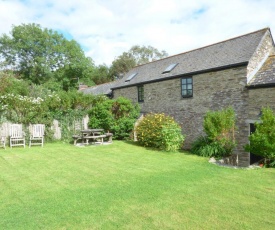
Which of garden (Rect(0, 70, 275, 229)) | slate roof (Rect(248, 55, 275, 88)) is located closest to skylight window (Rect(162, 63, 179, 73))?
garden (Rect(0, 70, 275, 229))

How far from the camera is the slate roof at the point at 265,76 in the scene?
988 cm

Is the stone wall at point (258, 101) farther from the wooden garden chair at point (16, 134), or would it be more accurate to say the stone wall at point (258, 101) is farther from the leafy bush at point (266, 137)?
the wooden garden chair at point (16, 134)

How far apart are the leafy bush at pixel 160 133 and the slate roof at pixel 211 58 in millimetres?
3465

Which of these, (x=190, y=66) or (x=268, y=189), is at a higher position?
(x=190, y=66)

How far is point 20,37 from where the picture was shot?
33219 mm

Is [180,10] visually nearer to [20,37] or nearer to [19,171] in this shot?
[19,171]

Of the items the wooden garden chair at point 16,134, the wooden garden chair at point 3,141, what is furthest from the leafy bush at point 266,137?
the wooden garden chair at point 3,141

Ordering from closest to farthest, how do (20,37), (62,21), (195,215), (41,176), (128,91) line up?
(195,215)
(41,176)
(62,21)
(128,91)
(20,37)

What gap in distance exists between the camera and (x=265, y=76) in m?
10.4

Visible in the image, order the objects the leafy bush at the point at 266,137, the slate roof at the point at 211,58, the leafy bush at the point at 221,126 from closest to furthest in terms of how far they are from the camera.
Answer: the leafy bush at the point at 266,137 → the leafy bush at the point at 221,126 → the slate roof at the point at 211,58

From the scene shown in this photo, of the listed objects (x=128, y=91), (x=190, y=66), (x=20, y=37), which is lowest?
(x=128, y=91)

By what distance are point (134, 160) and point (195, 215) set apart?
5.20 m

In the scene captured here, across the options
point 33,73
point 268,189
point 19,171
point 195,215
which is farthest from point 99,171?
point 33,73

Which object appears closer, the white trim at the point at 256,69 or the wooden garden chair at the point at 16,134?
the white trim at the point at 256,69
